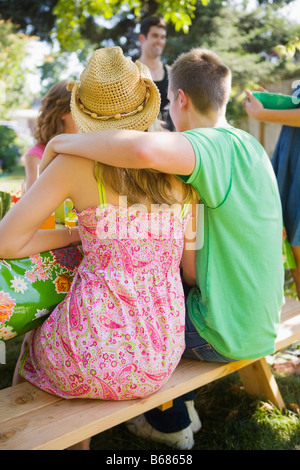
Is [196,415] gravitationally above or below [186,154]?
below

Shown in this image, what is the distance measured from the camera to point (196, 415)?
243 centimetres

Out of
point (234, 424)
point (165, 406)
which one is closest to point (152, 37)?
point (234, 424)

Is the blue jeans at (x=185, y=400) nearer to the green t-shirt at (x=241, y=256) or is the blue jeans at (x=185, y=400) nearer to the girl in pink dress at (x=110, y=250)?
the green t-shirt at (x=241, y=256)

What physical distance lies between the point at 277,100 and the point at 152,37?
9.40 ft

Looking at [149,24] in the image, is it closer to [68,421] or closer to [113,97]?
[113,97]

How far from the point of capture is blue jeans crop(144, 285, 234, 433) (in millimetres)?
1865

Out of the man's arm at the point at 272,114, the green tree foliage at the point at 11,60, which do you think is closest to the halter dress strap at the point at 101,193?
the man's arm at the point at 272,114

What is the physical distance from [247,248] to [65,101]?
1.75m

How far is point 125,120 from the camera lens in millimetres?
1575

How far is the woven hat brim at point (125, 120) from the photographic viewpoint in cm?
156

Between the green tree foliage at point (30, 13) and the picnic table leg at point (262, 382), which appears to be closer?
the picnic table leg at point (262, 382)

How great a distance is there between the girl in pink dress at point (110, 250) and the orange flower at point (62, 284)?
4.1 inches
